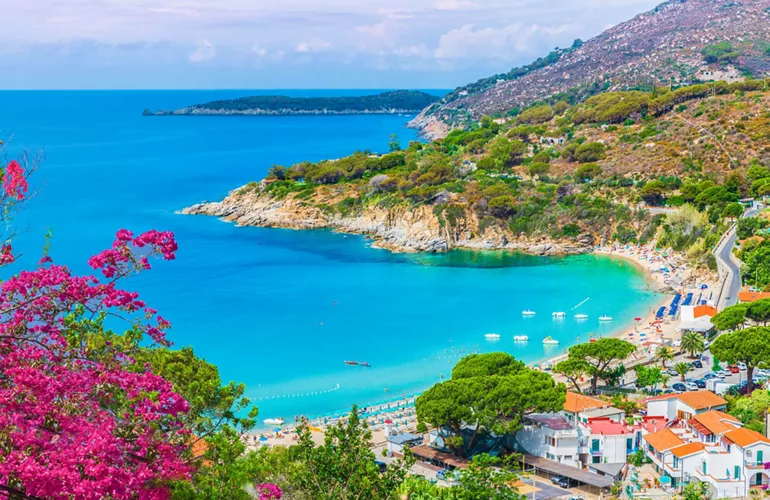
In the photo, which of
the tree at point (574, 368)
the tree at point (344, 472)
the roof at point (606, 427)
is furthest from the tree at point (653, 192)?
the tree at point (344, 472)

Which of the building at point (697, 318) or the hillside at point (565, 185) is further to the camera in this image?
the hillside at point (565, 185)

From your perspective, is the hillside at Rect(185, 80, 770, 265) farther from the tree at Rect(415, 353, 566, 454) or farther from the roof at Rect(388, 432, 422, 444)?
the roof at Rect(388, 432, 422, 444)

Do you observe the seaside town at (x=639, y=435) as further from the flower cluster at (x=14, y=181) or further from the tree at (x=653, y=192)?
the tree at (x=653, y=192)

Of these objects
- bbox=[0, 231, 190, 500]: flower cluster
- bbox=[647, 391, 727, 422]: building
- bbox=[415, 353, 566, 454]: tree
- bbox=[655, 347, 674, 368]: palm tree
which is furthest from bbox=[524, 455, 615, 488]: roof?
bbox=[0, 231, 190, 500]: flower cluster

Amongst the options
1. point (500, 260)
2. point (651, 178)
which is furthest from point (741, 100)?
point (500, 260)

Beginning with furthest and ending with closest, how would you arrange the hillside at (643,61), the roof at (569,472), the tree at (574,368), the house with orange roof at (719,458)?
the hillside at (643,61) < the tree at (574,368) < the roof at (569,472) < the house with orange roof at (719,458)

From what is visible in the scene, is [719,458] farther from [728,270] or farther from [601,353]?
[728,270]

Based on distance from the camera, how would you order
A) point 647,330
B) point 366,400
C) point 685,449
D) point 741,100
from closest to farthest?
1. point 685,449
2. point 366,400
3. point 647,330
4. point 741,100

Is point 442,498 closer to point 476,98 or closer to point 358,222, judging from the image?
point 358,222

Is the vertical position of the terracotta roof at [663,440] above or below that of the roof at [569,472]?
above
